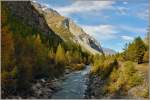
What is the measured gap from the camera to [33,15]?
7312 centimetres

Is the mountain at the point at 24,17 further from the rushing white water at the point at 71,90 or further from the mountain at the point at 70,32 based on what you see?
the rushing white water at the point at 71,90

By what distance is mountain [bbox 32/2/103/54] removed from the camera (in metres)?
22.3

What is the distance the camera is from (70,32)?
14275 centimetres

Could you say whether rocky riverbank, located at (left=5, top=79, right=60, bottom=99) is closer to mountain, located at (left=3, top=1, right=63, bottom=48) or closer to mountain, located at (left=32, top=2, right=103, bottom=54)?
mountain, located at (left=3, top=1, right=63, bottom=48)

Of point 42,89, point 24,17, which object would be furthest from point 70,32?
point 42,89

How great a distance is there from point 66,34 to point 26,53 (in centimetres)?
12141

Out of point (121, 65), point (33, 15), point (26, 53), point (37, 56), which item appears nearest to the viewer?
point (26, 53)

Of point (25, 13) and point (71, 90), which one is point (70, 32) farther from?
point (71, 90)

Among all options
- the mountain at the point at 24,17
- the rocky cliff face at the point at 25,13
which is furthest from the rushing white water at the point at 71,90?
the rocky cliff face at the point at 25,13

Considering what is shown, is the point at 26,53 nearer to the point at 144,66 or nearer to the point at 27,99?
the point at 27,99

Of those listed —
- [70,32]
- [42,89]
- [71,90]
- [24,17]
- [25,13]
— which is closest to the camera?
[42,89]

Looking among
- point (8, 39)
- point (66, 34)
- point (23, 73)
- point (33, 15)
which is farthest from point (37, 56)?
point (66, 34)

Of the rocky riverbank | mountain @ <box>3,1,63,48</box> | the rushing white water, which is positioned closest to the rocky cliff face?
mountain @ <box>3,1,63,48</box>

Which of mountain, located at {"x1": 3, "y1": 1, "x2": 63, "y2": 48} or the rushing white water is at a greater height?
mountain, located at {"x1": 3, "y1": 1, "x2": 63, "y2": 48}
